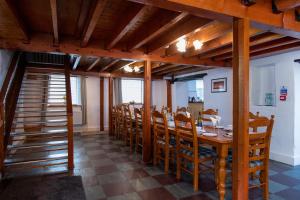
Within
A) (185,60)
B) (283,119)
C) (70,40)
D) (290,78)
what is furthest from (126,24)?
(283,119)

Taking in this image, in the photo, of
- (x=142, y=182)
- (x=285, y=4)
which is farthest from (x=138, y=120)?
(x=285, y=4)

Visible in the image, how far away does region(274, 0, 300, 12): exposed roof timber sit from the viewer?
1.66 m

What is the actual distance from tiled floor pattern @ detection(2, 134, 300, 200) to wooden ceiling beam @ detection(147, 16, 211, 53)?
81.2 inches

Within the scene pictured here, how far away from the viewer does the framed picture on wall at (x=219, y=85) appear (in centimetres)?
495

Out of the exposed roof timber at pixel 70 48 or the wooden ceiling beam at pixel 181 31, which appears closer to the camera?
the wooden ceiling beam at pixel 181 31

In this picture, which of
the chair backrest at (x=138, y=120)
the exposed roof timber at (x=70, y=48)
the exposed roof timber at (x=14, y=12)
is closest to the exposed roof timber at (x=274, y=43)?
the exposed roof timber at (x=70, y=48)

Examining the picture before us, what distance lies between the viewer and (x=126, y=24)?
220 centimetres

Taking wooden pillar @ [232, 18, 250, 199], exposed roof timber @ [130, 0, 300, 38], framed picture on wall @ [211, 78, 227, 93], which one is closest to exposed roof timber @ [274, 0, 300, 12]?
exposed roof timber @ [130, 0, 300, 38]

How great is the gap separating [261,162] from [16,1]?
326 cm

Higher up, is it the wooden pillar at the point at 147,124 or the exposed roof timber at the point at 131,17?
the exposed roof timber at the point at 131,17

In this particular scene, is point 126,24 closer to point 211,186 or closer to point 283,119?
point 211,186

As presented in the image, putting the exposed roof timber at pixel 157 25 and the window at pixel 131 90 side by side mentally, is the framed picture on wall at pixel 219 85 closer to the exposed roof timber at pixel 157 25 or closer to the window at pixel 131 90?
the exposed roof timber at pixel 157 25

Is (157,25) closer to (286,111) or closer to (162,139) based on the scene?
(162,139)

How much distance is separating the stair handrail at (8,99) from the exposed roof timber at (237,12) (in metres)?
2.73
